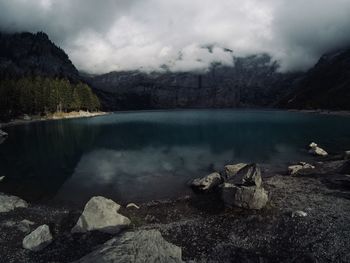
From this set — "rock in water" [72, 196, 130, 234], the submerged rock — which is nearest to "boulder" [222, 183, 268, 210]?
"rock in water" [72, 196, 130, 234]

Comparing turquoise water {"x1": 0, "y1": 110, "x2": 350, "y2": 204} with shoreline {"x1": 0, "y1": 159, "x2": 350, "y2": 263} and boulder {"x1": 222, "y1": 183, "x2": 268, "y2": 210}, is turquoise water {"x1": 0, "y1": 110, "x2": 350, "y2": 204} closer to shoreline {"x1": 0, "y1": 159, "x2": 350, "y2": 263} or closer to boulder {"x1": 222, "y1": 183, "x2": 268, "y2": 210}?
shoreline {"x1": 0, "y1": 159, "x2": 350, "y2": 263}

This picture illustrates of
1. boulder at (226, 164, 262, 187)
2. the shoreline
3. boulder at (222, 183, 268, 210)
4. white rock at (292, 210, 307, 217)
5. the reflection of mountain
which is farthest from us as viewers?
the reflection of mountain

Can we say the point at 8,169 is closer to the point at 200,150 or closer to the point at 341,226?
the point at 200,150

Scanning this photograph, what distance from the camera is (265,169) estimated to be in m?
53.9


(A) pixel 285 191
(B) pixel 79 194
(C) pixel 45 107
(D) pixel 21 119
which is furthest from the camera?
(C) pixel 45 107

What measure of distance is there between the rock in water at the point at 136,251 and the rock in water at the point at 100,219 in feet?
23.1

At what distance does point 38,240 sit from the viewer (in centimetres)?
2619

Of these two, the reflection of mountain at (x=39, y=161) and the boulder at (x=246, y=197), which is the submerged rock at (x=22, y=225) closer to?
the reflection of mountain at (x=39, y=161)

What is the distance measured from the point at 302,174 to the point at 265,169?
7.40 m

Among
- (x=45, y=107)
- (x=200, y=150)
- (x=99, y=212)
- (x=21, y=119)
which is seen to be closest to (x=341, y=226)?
(x=99, y=212)

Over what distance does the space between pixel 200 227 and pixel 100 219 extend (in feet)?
29.9

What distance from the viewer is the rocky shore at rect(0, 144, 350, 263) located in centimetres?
2252

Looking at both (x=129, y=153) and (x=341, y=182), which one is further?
(x=129, y=153)

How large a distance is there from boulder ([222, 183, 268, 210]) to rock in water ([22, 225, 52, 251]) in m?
17.5
